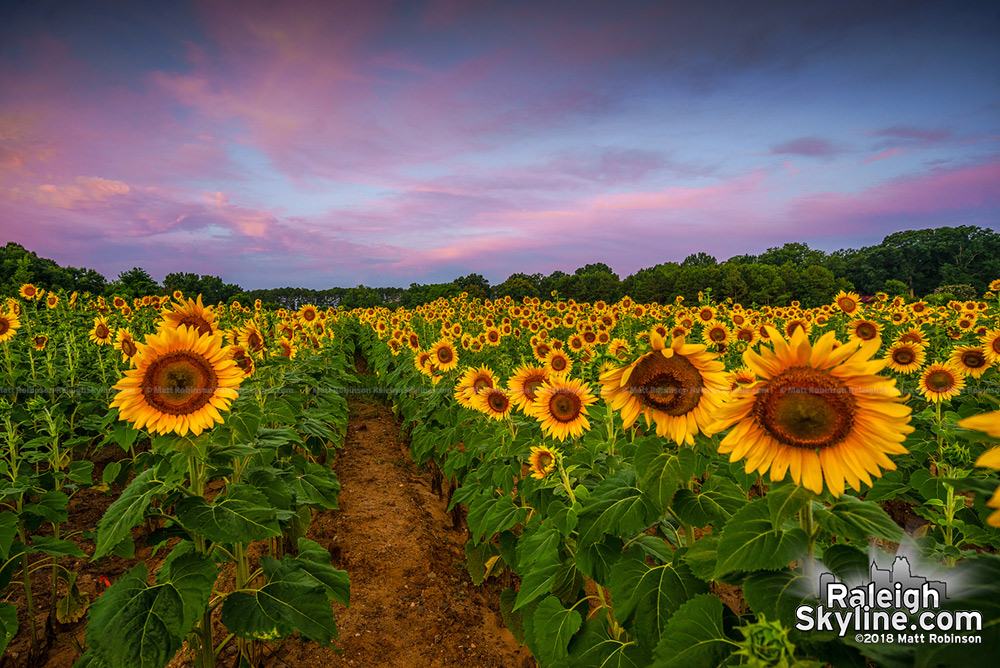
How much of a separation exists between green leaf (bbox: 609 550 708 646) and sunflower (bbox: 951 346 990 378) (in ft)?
21.4

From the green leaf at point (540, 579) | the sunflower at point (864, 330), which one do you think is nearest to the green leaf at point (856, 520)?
the green leaf at point (540, 579)

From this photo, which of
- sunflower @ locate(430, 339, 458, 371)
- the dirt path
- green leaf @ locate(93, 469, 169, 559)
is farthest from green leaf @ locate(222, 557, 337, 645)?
sunflower @ locate(430, 339, 458, 371)

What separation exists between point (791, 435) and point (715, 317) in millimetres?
11916

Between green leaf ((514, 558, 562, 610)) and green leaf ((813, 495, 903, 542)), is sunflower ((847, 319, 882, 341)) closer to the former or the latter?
green leaf ((514, 558, 562, 610))

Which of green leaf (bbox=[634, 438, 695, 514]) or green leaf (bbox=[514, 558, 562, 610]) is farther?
green leaf (bbox=[514, 558, 562, 610])

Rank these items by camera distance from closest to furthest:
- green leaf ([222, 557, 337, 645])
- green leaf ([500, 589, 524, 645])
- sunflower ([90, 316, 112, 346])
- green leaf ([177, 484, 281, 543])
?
green leaf ([177, 484, 281, 543]) < green leaf ([222, 557, 337, 645]) < green leaf ([500, 589, 524, 645]) < sunflower ([90, 316, 112, 346])

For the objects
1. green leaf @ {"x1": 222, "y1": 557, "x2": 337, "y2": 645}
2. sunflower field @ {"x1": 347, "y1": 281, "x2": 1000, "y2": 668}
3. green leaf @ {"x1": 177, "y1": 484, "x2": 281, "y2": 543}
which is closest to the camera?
sunflower field @ {"x1": 347, "y1": 281, "x2": 1000, "y2": 668}

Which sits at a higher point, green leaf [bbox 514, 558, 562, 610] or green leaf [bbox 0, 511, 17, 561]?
green leaf [bbox 0, 511, 17, 561]

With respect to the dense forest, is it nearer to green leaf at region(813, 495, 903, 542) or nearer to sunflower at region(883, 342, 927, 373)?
sunflower at region(883, 342, 927, 373)

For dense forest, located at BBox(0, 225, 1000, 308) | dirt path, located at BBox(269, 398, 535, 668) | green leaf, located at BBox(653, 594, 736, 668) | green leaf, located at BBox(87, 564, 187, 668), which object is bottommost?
dirt path, located at BBox(269, 398, 535, 668)

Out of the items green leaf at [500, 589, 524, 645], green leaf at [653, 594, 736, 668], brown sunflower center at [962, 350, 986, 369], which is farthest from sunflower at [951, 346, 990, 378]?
green leaf at [653, 594, 736, 668]

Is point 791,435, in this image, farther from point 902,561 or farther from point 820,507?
point 902,561

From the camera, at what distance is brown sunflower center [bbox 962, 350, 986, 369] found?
6.20 meters

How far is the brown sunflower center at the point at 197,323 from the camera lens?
3.45 meters
